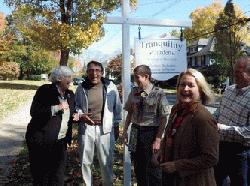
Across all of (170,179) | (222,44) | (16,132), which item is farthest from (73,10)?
(170,179)

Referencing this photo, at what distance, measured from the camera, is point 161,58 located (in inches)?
238

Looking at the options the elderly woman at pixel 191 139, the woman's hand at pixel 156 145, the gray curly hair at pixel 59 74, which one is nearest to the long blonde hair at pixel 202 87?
the elderly woman at pixel 191 139

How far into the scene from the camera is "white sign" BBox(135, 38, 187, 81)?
19.7 ft

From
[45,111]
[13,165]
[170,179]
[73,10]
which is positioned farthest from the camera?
[73,10]

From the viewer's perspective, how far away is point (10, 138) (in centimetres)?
1135

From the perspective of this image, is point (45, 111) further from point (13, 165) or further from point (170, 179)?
point (13, 165)

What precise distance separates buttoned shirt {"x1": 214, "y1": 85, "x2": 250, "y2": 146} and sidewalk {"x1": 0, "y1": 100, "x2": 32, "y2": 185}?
13.3 ft

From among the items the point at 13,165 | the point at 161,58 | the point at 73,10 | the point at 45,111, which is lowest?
the point at 13,165

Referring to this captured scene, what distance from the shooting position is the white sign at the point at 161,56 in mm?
6012

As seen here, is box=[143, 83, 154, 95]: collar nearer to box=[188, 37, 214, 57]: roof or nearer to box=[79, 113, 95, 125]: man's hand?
box=[79, 113, 95, 125]: man's hand

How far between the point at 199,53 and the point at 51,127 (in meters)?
75.4

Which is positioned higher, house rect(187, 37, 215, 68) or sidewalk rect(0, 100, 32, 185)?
house rect(187, 37, 215, 68)

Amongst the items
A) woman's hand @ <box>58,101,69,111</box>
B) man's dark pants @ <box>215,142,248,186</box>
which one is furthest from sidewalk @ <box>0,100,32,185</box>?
man's dark pants @ <box>215,142,248,186</box>

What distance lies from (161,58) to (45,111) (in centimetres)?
181
